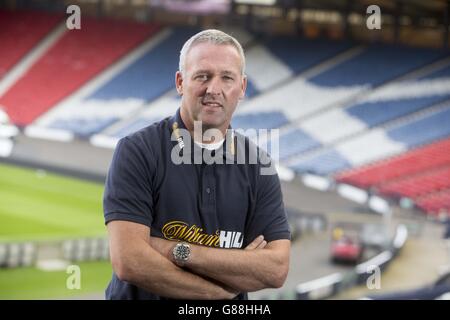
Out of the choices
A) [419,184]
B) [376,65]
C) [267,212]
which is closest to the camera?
[267,212]

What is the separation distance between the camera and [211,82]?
1781 millimetres

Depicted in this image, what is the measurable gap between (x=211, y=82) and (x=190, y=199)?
31 centimetres

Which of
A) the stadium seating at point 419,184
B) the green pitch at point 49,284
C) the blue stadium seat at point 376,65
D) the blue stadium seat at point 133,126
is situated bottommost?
the green pitch at point 49,284

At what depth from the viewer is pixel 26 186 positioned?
8211mm

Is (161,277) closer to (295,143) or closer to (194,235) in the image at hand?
(194,235)

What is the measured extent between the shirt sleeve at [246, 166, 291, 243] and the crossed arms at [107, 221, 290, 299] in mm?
33

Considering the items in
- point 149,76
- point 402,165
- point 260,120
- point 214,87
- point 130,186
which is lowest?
point 130,186

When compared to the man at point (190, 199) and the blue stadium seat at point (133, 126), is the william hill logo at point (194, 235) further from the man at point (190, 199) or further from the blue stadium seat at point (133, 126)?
the blue stadium seat at point (133, 126)

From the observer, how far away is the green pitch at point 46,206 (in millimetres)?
7770

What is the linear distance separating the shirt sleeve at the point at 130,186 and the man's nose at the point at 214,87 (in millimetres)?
229

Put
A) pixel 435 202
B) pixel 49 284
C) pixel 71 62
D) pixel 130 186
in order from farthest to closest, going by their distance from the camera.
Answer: pixel 71 62 < pixel 435 202 < pixel 49 284 < pixel 130 186

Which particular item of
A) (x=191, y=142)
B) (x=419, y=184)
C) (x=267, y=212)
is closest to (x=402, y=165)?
(x=419, y=184)

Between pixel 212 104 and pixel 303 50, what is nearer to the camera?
pixel 212 104

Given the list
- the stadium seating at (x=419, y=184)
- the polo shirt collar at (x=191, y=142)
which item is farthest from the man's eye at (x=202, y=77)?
the stadium seating at (x=419, y=184)
